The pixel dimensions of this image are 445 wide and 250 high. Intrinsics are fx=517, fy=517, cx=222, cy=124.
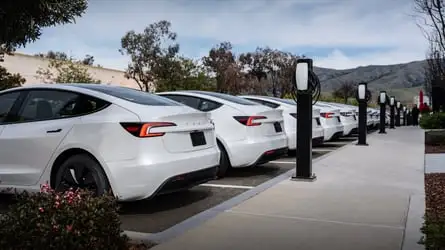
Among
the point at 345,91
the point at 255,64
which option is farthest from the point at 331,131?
the point at 345,91

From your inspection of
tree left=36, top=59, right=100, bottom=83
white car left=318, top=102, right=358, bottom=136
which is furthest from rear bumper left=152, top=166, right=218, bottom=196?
tree left=36, top=59, right=100, bottom=83

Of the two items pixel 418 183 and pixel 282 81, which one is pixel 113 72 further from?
pixel 418 183

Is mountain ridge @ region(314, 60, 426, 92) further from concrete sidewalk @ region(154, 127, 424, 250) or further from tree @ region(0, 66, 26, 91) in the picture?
concrete sidewalk @ region(154, 127, 424, 250)

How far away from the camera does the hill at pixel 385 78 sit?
57.0 metres

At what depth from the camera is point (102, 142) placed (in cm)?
569

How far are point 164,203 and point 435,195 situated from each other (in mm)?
3633

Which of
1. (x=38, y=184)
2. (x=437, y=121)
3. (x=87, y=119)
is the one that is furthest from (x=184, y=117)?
(x=437, y=121)

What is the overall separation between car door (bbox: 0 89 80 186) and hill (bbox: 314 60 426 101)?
50.0 m

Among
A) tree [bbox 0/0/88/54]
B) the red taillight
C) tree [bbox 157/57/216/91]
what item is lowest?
the red taillight

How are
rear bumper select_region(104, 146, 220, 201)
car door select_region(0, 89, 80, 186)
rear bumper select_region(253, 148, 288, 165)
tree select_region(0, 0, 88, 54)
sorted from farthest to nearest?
rear bumper select_region(253, 148, 288, 165) → car door select_region(0, 89, 80, 186) → rear bumper select_region(104, 146, 220, 201) → tree select_region(0, 0, 88, 54)

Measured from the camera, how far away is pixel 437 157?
37.5ft

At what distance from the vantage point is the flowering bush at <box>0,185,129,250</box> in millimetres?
3779

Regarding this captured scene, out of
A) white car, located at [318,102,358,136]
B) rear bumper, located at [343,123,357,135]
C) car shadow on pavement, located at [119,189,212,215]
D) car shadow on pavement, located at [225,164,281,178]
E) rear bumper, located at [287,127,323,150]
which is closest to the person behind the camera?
car shadow on pavement, located at [119,189,212,215]

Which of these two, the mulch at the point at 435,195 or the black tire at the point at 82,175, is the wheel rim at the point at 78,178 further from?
the mulch at the point at 435,195
